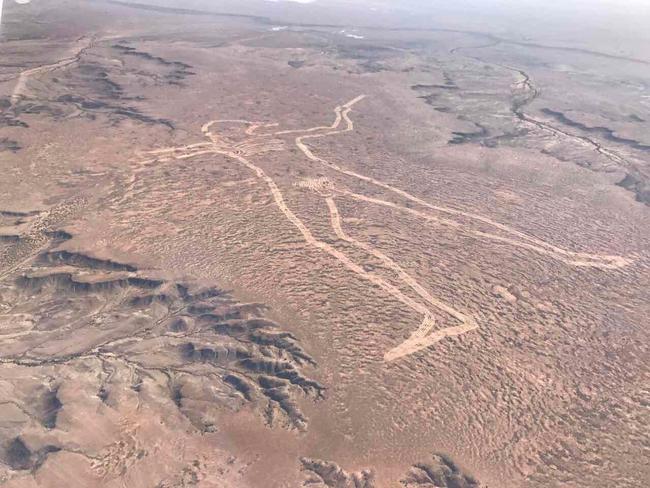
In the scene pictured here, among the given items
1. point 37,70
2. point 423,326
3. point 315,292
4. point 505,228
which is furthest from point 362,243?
point 37,70

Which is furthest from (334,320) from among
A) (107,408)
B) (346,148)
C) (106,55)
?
(106,55)

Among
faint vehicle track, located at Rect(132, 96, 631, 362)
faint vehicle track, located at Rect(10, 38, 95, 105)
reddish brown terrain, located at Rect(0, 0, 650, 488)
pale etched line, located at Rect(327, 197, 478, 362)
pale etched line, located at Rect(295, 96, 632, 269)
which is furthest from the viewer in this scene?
faint vehicle track, located at Rect(10, 38, 95, 105)

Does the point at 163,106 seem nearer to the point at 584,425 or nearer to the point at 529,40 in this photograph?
the point at 584,425

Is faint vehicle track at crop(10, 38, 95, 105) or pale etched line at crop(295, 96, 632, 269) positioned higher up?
faint vehicle track at crop(10, 38, 95, 105)

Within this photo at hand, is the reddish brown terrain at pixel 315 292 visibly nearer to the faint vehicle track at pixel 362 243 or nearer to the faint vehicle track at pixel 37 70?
the faint vehicle track at pixel 362 243

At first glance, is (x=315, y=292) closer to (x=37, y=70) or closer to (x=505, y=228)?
(x=505, y=228)

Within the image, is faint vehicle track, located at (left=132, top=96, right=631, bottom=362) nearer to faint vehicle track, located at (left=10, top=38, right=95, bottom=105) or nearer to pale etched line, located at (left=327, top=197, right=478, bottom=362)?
pale etched line, located at (left=327, top=197, right=478, bottom=362)

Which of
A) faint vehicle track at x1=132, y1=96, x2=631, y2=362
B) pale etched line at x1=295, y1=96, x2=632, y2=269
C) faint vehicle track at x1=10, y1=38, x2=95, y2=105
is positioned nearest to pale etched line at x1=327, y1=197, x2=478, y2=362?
faint vehicle track at x1=132, y1=96, x2=631, y2=362
